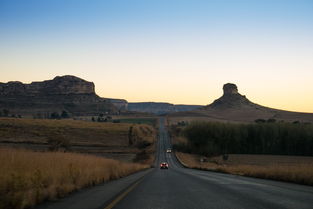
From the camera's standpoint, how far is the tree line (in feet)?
320

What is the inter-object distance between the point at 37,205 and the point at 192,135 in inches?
3872

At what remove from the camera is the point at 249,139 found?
105 metres

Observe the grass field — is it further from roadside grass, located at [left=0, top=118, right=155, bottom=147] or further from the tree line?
the tree line

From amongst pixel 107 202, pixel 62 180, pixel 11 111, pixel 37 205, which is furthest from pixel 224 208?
pixel 11 111

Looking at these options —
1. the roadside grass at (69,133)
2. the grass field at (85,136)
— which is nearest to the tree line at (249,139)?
the grass field at (85,136)

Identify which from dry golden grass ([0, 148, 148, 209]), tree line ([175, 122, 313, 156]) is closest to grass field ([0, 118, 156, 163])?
tree line ([175, 122, 313, 156])

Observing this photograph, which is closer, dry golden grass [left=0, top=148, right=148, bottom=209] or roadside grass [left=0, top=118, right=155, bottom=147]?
dry golden grass [left=0, top=148, right=148, bottom=209]

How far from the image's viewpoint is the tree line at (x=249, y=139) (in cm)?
9759

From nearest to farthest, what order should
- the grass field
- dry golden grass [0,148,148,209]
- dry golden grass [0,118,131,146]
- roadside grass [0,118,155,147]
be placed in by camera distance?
dry golden grass [0,148,148,209], the grass field, roadside grass [0,118,155,147], dry golden grass [0,118,131,146]

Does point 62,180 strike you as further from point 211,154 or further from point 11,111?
point 11,111

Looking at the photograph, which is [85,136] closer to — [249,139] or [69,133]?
[69,133]

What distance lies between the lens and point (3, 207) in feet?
27.8

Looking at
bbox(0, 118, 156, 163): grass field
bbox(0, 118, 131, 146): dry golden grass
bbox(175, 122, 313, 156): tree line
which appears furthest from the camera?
bbox(175, 122, 313, 156): tree line

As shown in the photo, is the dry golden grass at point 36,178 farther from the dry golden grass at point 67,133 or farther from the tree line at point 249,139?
the tree line at point 249,139
